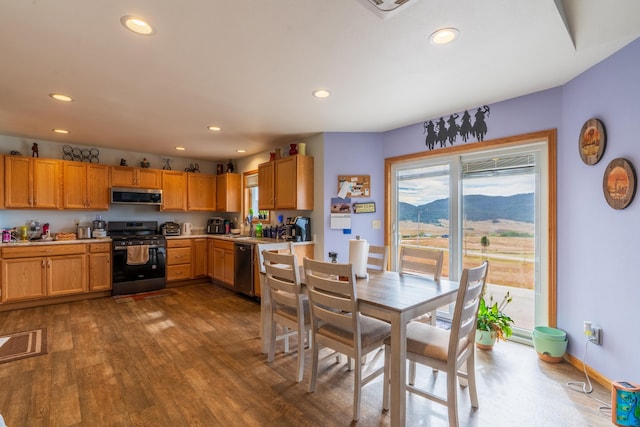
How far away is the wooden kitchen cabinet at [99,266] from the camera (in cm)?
459

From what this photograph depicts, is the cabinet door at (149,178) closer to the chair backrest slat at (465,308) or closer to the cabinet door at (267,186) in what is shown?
the cabinet door at (267,186)

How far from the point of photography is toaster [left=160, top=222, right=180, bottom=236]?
5.59 m

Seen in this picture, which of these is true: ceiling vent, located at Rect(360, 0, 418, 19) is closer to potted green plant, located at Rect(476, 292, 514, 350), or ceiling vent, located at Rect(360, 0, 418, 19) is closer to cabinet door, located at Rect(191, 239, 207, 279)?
potted green plant, located at Rect(476, 292, 514, 350)

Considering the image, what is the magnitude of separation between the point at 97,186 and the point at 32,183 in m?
0.76

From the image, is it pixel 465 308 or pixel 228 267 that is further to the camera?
pixel 228 267

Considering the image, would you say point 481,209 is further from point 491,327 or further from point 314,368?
point 314,368

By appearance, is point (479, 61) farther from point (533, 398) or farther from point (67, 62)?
point (67, 62)

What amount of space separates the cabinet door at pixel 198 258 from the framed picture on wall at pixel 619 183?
5.58 m

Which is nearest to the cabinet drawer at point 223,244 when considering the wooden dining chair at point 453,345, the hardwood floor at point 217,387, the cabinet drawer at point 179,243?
the cabinet drawer at point 179,243

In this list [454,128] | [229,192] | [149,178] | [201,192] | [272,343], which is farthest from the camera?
[201,192]

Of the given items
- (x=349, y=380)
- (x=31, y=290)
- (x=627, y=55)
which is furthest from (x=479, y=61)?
(x=31, y=290)

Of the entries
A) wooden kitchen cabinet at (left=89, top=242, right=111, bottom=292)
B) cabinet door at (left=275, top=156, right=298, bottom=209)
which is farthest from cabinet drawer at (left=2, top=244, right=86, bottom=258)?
cabinet door at (left=275, top=156, right=298, bottom=209)

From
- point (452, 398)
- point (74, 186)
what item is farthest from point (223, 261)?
point (452, 398)

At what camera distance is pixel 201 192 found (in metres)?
5.98
